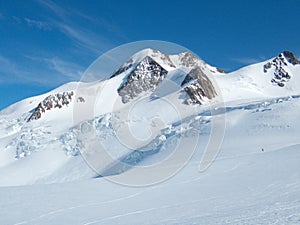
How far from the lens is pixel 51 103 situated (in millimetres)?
66562

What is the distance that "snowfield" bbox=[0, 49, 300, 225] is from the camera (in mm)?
8258

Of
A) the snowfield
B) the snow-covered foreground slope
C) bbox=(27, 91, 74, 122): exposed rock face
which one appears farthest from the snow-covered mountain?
the snow-covered foreground slope

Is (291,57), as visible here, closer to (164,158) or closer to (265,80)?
(265,80)

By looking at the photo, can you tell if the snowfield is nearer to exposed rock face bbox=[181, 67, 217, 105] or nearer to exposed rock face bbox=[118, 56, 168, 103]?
exposed rock face bbox=[118, 56, 168, 103]

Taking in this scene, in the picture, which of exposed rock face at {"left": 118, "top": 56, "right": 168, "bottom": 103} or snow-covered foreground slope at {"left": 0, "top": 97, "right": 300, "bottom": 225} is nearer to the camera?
snow-covered foreground slope at {"left": 0, "top": 97, "right": 300, "bottom": 225}

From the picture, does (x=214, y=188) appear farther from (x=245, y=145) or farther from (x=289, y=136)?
(x=289, y=136)

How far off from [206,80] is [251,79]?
393 inches

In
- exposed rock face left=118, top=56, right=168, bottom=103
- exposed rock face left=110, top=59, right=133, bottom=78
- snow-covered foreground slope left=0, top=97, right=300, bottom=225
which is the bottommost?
snow-covered foreground slope left=0, top=97, right=300, bottom=225

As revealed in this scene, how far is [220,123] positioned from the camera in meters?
33.8

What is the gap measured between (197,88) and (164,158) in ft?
111

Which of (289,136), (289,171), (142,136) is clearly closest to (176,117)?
(142,136)

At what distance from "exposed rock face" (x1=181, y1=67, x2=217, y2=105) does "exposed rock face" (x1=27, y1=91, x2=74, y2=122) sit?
2370 cm

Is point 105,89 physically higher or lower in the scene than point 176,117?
higher

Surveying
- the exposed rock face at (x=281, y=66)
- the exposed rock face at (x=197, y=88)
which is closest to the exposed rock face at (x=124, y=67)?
the exposed rock face at (x=197, y=88)
